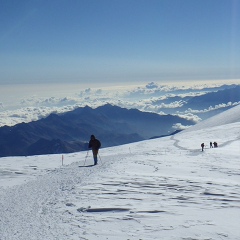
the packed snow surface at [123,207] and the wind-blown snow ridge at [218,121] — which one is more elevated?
the wind-blown snow ridge at [218,121]

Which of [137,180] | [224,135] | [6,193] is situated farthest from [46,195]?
[224,135]

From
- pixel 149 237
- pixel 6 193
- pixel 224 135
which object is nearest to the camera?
pixel 149 237

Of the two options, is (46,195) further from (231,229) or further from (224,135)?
(224,135)

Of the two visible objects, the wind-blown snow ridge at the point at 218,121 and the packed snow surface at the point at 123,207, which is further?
the wind-blown snow ridge at the point at 218,121

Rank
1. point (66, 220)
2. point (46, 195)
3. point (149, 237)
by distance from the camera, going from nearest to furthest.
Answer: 1. point (149, 237)
2. point (66, 220)
3. point (46, 195)

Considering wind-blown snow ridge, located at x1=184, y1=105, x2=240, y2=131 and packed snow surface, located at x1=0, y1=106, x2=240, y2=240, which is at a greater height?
wind-blown snow ridge, located at x1=184, y1=105, x2=240, y2=131

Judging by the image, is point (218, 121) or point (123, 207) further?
point (218, 121)

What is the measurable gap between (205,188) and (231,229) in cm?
524

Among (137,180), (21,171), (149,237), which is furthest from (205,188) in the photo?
(21,171)

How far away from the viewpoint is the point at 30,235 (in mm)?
9023

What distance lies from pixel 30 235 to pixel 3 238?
0.68 m

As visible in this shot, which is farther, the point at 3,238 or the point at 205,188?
the point at 205,188

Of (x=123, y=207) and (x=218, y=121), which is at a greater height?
(x=218, y=121)

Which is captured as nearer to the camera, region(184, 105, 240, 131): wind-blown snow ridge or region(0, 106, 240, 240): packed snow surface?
region(0, 106, 240, 240): packed snow surface
